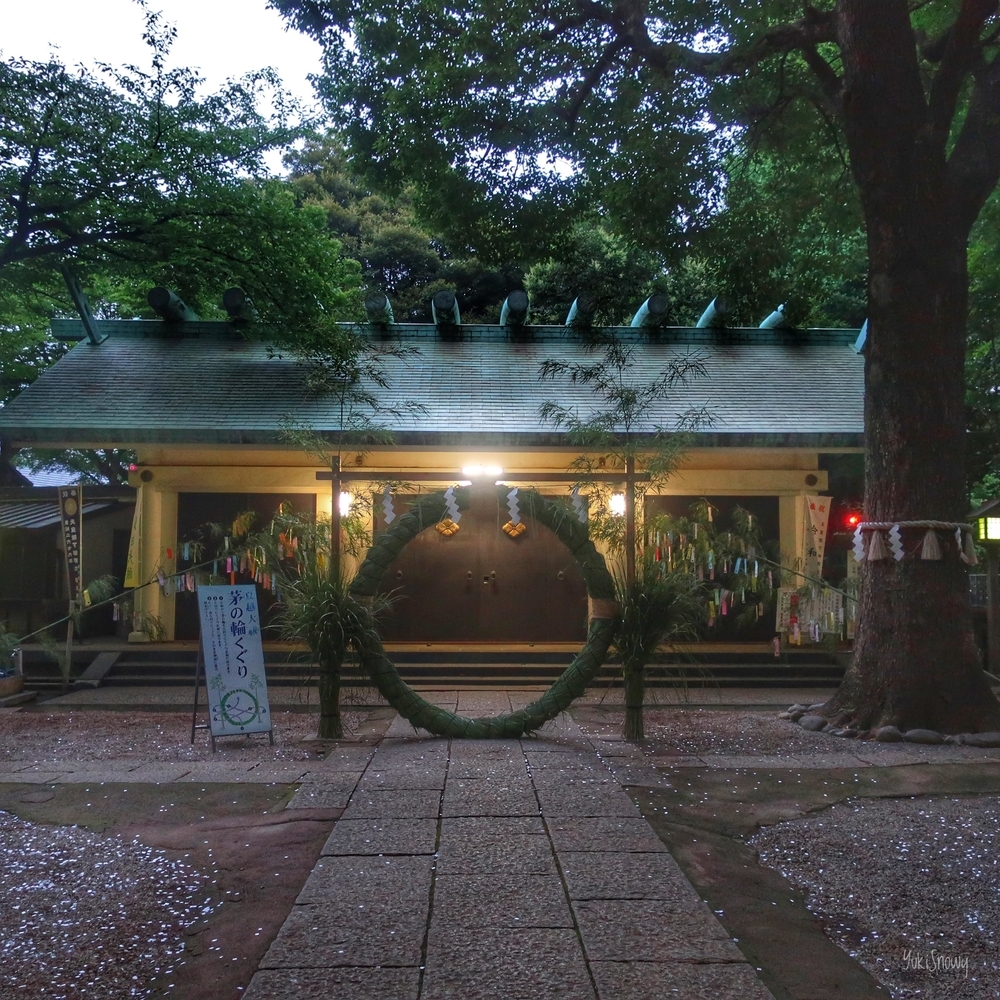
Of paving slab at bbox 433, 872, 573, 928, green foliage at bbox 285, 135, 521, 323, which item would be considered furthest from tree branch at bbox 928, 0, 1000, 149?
green foliage at bbox 285, 135, 521, 323

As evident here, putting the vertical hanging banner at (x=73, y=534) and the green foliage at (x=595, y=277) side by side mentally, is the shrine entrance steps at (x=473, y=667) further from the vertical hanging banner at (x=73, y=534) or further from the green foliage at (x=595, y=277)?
the green foliage at (x=595, y=277)

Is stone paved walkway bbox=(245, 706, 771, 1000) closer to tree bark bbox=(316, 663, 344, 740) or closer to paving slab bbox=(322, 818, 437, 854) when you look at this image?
paving slab bbox=(322, 818, 437, 854)

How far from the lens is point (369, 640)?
26.8ft

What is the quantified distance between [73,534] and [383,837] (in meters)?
8.58

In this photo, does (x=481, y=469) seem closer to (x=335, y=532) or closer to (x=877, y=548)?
(x=335, y=532)

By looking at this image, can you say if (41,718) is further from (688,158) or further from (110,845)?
(688,158)

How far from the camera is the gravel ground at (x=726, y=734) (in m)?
8.05

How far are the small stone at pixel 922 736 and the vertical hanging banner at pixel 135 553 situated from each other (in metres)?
10.2

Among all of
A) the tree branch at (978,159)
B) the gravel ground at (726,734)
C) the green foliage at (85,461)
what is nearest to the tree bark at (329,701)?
the gravel ground at (726,734)

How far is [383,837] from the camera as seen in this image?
17.1 feet

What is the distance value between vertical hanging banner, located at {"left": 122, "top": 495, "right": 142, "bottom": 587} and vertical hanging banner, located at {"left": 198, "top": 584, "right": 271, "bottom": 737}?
5.24 meters

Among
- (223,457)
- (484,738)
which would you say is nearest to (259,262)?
(223,457)

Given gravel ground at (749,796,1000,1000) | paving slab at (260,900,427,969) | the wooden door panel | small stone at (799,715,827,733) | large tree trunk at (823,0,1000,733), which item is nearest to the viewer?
paving slab at (260,900,427,969)

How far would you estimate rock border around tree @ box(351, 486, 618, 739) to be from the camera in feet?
26.5
